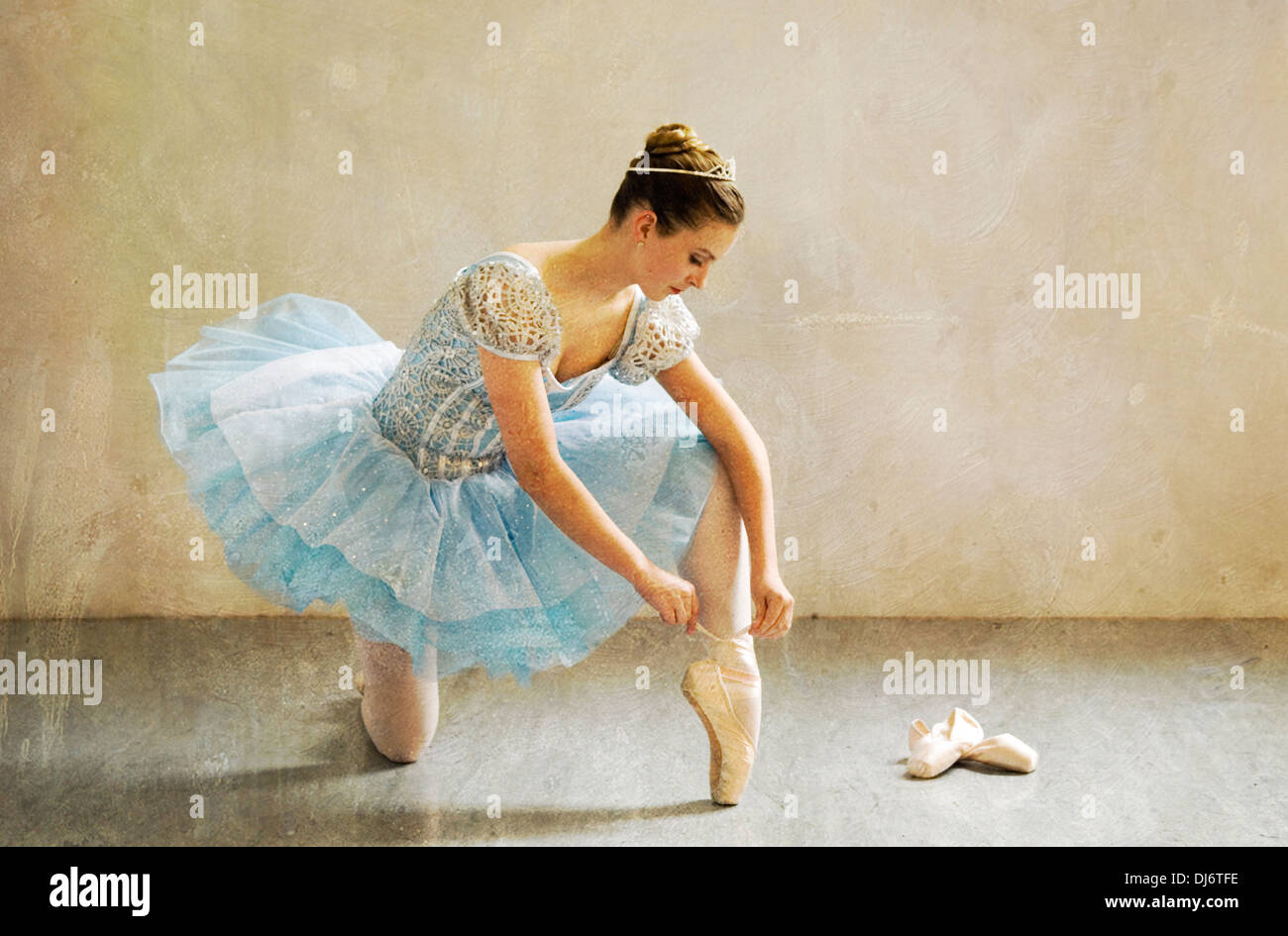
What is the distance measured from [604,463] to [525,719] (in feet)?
1.55

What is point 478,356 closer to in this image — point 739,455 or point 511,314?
point 511,314

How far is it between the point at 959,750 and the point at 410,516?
2.65ft

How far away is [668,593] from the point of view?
1450 mm

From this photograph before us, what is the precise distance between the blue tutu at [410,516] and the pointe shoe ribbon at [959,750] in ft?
1.45

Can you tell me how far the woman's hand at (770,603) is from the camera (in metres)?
1.57

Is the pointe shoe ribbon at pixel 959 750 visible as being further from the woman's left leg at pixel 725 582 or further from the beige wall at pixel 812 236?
the beige wall at pixel 812 236

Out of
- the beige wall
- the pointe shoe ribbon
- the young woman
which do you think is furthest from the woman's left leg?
the beige wall

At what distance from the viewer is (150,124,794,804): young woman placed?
1.41 metres

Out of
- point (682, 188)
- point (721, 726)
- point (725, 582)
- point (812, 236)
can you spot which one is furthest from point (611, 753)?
point (812, 236)

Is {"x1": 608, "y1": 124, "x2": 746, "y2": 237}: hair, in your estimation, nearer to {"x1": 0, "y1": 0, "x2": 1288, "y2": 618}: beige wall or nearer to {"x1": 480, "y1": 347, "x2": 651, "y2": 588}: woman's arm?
{"x1": 480, "y1": 347, "x2": 651, "y2": 588}: woman's arm

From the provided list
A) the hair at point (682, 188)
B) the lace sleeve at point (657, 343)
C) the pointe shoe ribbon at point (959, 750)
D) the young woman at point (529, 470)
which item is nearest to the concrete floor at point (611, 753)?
the pointe shoe ribbon at point (959, 750)

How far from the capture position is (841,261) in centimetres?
218
